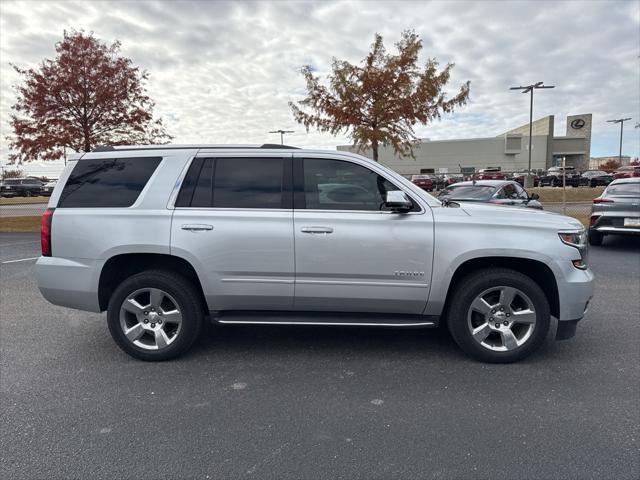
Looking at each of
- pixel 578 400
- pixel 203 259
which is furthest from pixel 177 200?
pixel 578 400

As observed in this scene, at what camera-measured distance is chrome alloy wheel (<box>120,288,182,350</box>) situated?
3939 millimetres

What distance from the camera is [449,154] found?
222 feet

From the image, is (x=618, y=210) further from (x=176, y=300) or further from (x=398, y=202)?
(x=176, y=300)

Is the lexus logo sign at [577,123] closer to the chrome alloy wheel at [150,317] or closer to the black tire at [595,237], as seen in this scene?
the black tire at [595,237]

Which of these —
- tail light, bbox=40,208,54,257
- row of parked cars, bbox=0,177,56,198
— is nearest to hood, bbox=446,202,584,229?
tail light, bbox=40,208,54,257

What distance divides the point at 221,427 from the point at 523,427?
199cm

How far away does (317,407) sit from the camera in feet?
10.5

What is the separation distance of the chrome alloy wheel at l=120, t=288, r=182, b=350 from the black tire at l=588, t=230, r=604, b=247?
946cm

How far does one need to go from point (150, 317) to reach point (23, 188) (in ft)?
143

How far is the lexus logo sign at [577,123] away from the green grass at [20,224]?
256 feet

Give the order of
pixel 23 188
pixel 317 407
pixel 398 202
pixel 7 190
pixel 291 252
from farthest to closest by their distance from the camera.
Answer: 1. pixel 23 188
2. pixel 7 190
3. pixel 291 252
4. pixel 398 202
5. pixel 317 407

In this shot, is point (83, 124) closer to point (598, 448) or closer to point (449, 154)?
point (598, 448)

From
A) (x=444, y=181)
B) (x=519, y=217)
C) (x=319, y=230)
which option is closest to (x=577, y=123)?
(x=444, y=181)

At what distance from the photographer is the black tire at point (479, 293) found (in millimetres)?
3797
